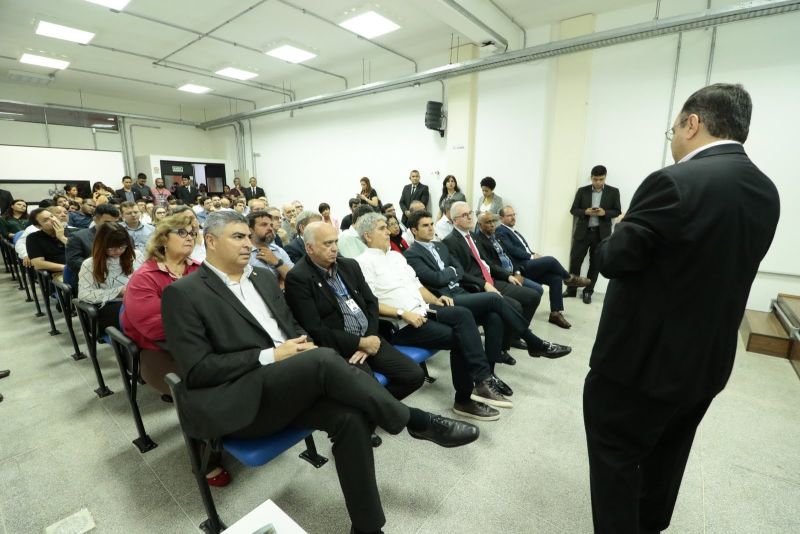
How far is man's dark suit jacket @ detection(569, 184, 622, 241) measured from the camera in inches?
186

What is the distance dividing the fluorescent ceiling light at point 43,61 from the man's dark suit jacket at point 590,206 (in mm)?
9118

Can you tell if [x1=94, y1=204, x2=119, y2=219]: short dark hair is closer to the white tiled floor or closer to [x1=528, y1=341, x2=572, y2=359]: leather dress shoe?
the white tiled floor

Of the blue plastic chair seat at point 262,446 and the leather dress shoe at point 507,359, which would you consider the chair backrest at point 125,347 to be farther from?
the leather dress shoe at point 507,359

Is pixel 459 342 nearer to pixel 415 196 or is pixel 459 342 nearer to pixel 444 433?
pixel 444 433

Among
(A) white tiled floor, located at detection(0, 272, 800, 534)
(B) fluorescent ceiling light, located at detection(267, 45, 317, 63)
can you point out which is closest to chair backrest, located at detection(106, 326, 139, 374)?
(A) white tiled floor, located at detection(0, 272, 800, 534)

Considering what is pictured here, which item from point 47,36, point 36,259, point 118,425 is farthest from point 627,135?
point 47,36

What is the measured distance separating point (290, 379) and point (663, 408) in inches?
48.2

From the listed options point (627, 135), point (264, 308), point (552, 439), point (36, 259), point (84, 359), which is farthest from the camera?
point (627, 135)

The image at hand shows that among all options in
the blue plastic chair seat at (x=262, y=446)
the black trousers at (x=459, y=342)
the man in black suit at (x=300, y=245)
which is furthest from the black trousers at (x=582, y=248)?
the blue plastic chair seat at (x=262, y=446)

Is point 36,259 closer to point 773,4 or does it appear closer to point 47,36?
point 47,36

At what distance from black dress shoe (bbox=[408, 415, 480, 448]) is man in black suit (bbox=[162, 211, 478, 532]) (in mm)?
321

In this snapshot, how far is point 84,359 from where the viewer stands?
302 cm

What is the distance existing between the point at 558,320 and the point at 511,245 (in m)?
0.91

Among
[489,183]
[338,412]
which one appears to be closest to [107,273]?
[338,412]
